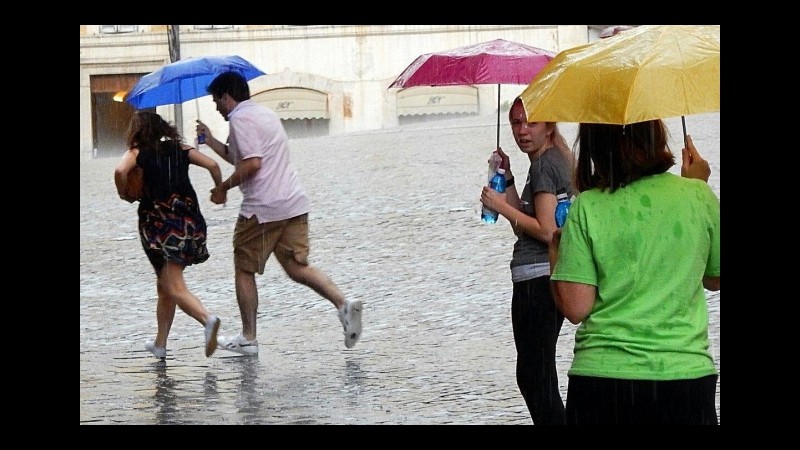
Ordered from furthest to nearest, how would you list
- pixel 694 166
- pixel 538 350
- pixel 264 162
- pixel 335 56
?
pixel 335 56
pixel 264 162
pixel 538 350
pixel 694 166

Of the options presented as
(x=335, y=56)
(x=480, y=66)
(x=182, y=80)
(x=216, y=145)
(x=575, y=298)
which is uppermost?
(x=335, y=56)

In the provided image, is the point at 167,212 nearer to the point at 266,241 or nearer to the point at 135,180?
the point at 135,180

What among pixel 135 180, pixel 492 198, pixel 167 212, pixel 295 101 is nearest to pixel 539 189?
pixel 492 198

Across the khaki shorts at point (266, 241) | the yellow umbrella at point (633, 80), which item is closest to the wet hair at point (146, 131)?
the khaki shorts at point (266, 241)

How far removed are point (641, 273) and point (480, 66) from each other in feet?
8.73

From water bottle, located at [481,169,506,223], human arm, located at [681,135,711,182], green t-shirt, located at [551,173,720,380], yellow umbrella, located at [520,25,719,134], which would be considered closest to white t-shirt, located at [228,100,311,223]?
water bottle, located at [481,169,506,223]

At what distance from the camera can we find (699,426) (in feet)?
11.5

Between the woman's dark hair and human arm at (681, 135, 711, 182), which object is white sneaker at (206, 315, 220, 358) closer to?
human arm at (681, 135, 711, 182)

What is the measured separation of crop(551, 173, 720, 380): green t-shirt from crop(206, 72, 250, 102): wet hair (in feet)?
13.8

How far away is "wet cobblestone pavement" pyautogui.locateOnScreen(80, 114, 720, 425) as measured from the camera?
643 cm

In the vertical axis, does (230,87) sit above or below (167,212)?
above

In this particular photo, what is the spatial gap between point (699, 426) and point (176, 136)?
439 cm

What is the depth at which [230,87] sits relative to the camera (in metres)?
7.36

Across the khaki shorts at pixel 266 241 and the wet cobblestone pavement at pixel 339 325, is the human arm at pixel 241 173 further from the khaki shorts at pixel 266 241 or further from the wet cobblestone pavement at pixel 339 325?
the wet cobblestone pavement at pixel 339 325
